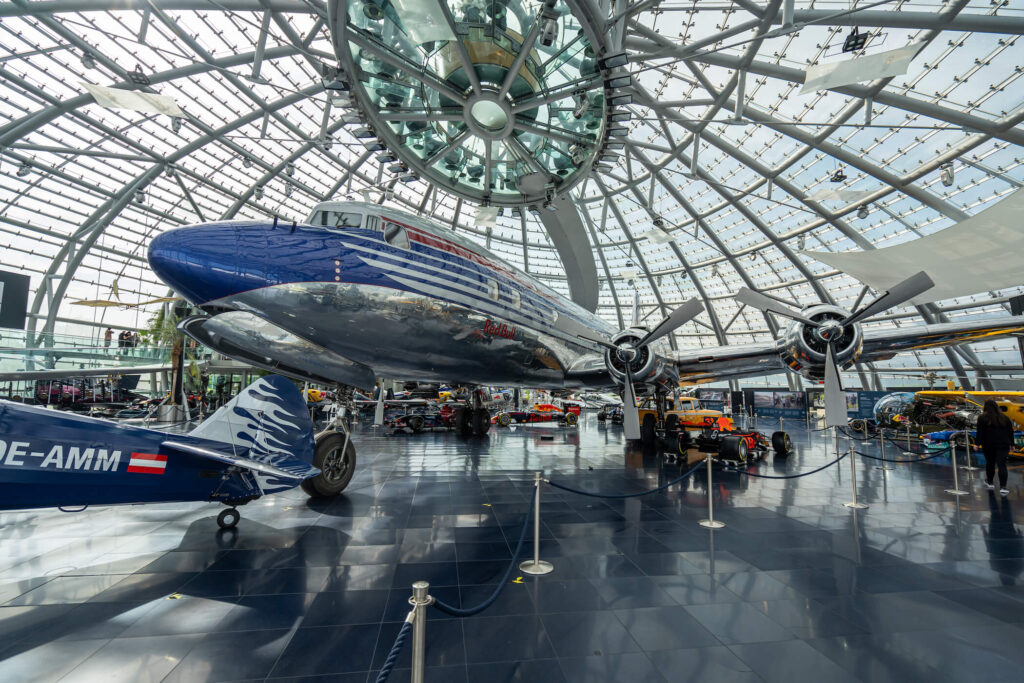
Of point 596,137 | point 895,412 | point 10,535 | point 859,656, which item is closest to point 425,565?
point 859,656

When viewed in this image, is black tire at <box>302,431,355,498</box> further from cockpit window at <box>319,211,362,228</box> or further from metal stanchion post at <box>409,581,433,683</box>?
metal stanchion post at <box>409,581,433,683</box>

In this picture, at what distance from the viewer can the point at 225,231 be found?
5754mm

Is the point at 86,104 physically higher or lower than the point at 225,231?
higher

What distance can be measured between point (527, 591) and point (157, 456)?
4.64 meters

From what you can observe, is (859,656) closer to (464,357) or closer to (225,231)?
(464,357)

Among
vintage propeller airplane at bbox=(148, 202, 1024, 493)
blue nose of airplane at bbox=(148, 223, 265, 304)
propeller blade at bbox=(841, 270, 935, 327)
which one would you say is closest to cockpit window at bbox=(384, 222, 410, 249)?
vintage propeller airplane at bbox=(148, 202, 1024, 493)

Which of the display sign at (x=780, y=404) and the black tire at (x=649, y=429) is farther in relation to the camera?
the display sign at (x=780, y=404)

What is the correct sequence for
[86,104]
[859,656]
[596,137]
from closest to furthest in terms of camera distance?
[859,656]
[596,137]
[86,104]

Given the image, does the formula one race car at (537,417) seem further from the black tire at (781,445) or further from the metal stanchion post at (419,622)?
the metal stanchion post at (419,622)

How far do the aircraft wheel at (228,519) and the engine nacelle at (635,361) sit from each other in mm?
8790

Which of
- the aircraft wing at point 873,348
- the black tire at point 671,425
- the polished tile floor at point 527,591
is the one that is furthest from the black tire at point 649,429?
the polished tile floor at point 527,591

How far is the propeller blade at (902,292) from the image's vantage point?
789cm

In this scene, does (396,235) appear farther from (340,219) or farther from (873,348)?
(873,348)

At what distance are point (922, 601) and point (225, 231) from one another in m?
8.94
